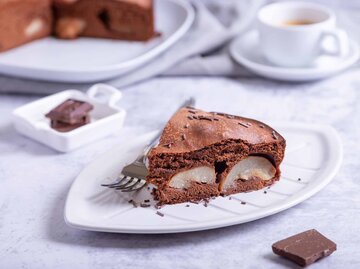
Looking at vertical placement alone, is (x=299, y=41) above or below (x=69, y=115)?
above

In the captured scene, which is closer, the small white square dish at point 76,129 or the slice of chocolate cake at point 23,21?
the small white square dish at point 76,129

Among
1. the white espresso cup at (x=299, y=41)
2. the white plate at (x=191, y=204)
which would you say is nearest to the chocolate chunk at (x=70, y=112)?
the white plate at (x=191, y=204)

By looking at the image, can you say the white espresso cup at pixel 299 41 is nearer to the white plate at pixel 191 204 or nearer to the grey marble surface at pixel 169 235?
the grey marble surface at pixel 169 235

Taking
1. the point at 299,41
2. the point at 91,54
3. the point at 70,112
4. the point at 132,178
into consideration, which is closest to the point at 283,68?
the point at 299,41

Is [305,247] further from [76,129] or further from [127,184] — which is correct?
[76,129]

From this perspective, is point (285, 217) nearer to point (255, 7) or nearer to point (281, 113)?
point (281, 113)

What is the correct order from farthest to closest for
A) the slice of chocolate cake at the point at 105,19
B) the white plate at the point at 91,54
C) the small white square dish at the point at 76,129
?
the slice of chocolate cake at the point at 105,19 < the white plate at the point at 91,54 < the small white square dish at the point at 76,129

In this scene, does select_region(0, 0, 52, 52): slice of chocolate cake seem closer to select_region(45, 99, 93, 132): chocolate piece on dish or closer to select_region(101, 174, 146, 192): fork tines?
select_region(45, 99, 93, 132): chocolate piece on dish
